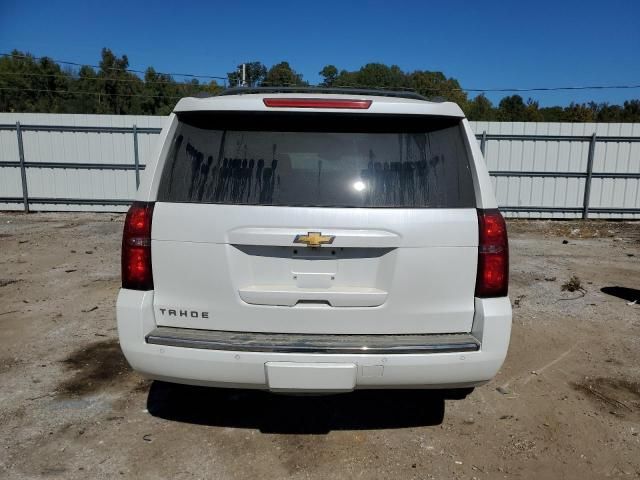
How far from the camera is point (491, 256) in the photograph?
2.43 meters

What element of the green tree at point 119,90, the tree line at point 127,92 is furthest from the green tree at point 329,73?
the green tree at point 119,90

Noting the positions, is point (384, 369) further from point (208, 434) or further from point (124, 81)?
point (124, 81)

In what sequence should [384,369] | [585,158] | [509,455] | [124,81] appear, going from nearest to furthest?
[384,369] < [509,455] < [585,158] < [124,81]

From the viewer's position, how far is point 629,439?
2986 millimetres

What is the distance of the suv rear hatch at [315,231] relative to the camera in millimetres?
2359

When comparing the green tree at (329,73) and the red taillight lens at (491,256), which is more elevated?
the green tree at (329,73)

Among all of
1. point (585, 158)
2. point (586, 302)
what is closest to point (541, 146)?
point (585, 158)

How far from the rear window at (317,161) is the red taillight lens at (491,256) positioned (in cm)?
12

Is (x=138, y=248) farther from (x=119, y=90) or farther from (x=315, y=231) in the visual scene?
(x=119, y=90)

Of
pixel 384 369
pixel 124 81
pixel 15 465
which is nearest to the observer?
pixel 384 369

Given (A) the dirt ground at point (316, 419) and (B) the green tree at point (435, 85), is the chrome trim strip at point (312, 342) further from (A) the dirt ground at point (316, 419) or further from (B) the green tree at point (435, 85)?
(B) the green tree at point (435, 85)

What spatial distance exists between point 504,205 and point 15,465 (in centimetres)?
1227

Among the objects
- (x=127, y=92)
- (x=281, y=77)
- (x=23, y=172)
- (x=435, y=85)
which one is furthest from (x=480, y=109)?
(x=23, y=172)

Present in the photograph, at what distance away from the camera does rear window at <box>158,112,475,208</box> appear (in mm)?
2412
